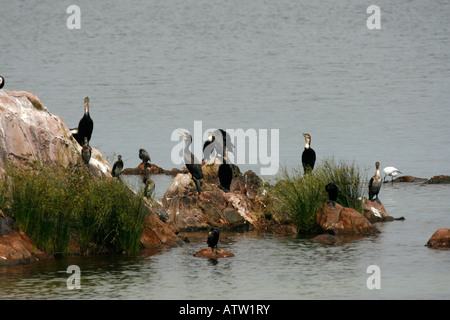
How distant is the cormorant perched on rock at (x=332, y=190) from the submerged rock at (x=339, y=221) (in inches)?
7.5

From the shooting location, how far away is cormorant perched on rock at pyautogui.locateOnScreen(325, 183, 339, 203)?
102 ft

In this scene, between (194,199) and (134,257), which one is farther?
(194,199)

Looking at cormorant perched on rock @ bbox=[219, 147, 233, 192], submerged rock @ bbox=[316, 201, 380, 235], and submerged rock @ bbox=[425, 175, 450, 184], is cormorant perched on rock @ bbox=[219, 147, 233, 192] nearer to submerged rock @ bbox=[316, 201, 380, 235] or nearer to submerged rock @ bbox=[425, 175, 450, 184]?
submerged rock @ bbox=[316, 201, 380, 235]

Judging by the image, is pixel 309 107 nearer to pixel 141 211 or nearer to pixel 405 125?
pixel 405 125

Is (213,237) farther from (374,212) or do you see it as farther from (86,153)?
(374,212)

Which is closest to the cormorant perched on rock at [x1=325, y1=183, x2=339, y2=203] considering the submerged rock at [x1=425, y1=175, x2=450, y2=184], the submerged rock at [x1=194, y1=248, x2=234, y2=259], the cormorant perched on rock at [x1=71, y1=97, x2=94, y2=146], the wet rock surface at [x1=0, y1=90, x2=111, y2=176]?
the submerged rock at [x1=194, y1=248, x2=234, y2=259]

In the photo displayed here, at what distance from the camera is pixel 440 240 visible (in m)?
29.5

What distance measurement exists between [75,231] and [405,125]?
4441 cm

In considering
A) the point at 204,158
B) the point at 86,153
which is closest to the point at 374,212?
the point at 204,158

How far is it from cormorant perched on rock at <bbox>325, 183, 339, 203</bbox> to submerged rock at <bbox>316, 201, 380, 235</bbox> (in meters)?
0.19

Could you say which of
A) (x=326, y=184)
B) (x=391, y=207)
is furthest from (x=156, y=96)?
(x=326, y=184)

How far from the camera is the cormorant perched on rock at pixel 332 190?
31.2 m

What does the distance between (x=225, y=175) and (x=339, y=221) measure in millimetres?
4636

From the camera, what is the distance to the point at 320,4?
495 feet
